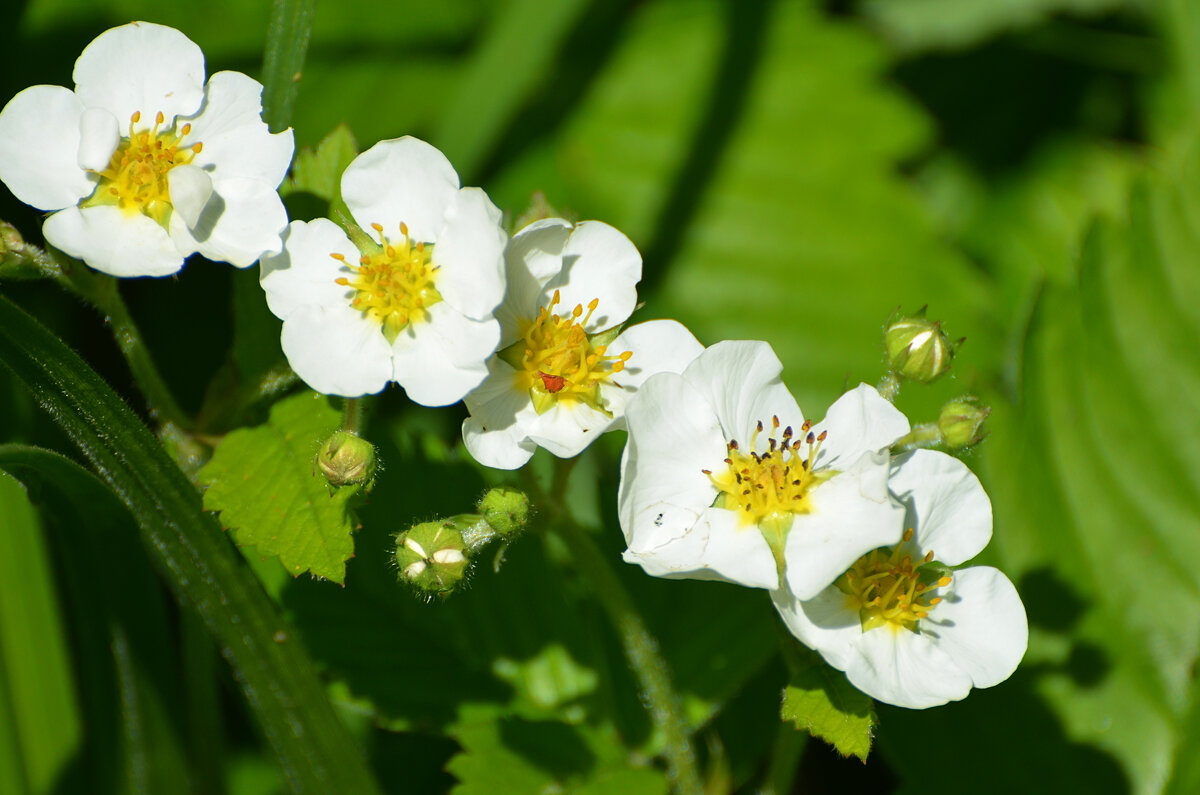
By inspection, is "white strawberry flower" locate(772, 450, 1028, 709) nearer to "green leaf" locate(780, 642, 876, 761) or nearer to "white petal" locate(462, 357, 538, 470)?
"green leaf" locate(780, 642, 876, 761)

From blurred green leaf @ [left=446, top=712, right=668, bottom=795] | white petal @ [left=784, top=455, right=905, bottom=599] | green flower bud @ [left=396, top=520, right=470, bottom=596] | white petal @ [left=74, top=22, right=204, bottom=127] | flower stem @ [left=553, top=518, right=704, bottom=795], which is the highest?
white petal @ [left=74, top=22, right=204, bottom=127]

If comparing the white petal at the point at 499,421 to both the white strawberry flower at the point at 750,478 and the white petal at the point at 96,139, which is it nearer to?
the white strawberry flower at the point at 750,478

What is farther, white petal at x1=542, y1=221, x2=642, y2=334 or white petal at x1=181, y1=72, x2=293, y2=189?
white petal at x1=542, y1=221, x2=642, y2=334

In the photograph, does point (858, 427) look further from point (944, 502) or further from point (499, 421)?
point (499, 421)

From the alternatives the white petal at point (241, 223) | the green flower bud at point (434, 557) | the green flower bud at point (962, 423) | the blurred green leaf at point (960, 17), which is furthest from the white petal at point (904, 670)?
the blurred green leaf at point (960, 17)

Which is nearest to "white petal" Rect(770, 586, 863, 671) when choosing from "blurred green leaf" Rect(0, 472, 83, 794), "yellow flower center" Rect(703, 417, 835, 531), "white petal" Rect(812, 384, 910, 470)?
"yellow flower center" Rect(703, 417, 835, 531)

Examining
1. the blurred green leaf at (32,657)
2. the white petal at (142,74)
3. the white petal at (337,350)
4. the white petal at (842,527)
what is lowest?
the blurred green leaf at (32,657)
